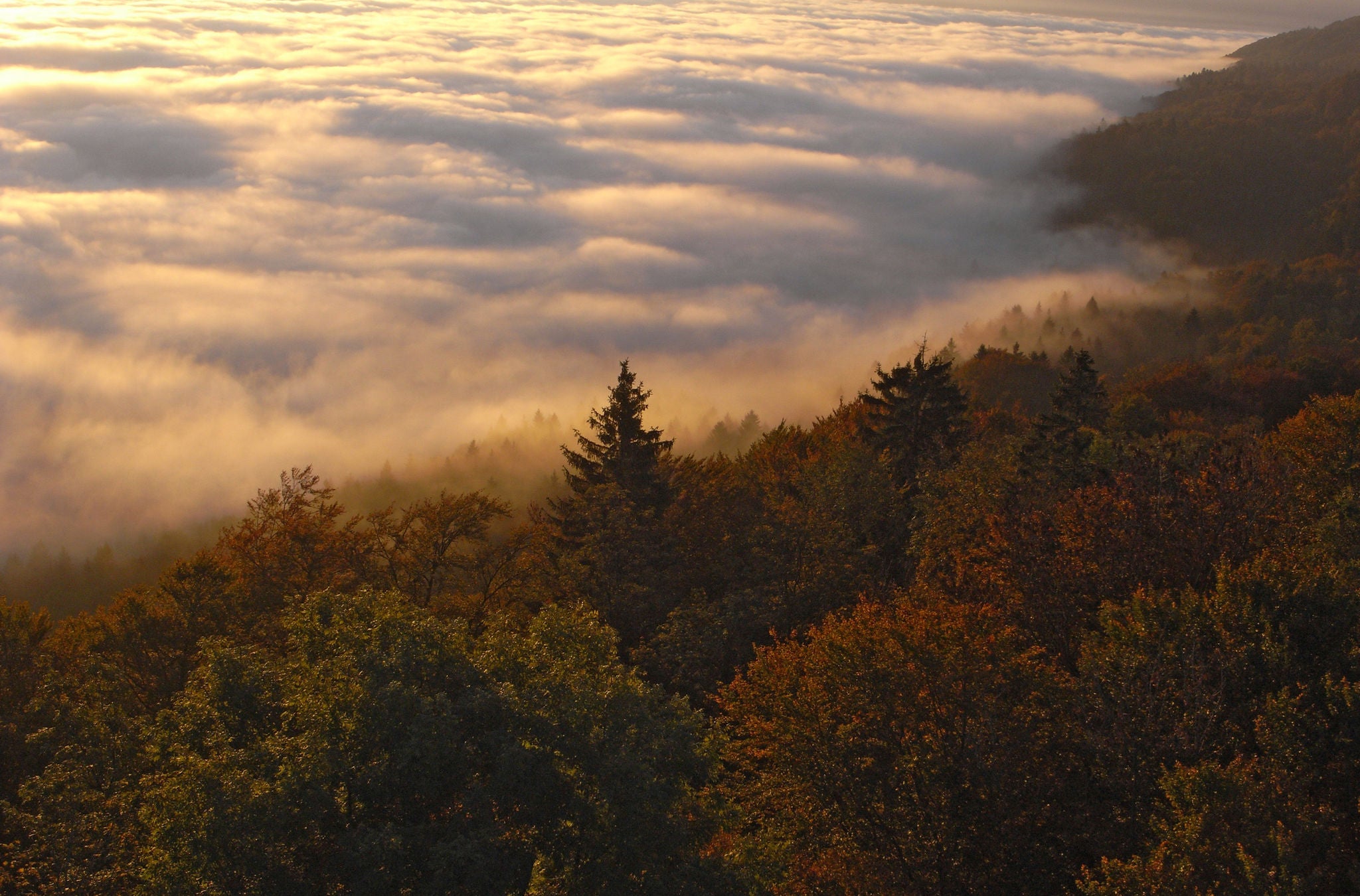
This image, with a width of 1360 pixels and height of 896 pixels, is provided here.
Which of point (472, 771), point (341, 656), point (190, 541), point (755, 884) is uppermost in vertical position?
point (341, 656)

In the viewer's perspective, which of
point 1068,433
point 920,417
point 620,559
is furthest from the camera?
point 920,417

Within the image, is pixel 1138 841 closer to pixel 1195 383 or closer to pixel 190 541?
pixel 1195 383

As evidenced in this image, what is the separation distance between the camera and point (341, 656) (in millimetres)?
22281

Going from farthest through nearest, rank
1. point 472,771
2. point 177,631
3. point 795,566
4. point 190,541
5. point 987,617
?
1. point 190,541
2. point 795,566
3. point 177,631
4. point 987,617
5. point 472,771

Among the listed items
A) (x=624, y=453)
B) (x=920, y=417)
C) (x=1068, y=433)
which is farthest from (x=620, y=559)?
(x=1068, y=433)

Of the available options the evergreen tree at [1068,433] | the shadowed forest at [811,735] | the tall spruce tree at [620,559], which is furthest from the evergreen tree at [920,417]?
the shadowed forest at [811,735]

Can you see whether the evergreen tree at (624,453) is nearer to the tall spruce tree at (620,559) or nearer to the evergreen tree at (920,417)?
the tall spruce tree at (620,559)

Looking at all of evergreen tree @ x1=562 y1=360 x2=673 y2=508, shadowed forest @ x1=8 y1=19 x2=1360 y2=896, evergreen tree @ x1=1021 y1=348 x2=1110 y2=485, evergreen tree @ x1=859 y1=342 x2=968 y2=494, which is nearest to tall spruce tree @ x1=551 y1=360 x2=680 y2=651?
evergreen tree @ x1=562 y1=360 x2=673 y2=508

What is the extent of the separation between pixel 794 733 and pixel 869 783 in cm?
208

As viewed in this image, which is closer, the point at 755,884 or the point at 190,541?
the point at 755,884

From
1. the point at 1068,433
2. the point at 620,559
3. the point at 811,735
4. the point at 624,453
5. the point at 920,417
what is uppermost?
the point at 920,417

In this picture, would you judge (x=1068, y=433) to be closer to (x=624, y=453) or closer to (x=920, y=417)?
(x=920, y=417)

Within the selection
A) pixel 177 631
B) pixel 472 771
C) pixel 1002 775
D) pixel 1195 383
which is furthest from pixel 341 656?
pixel 1195 383

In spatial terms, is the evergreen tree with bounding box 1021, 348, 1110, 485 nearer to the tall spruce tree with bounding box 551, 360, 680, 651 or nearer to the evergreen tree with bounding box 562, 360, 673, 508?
the tall spruce tree with bounding box 551, 360, 680, 651
